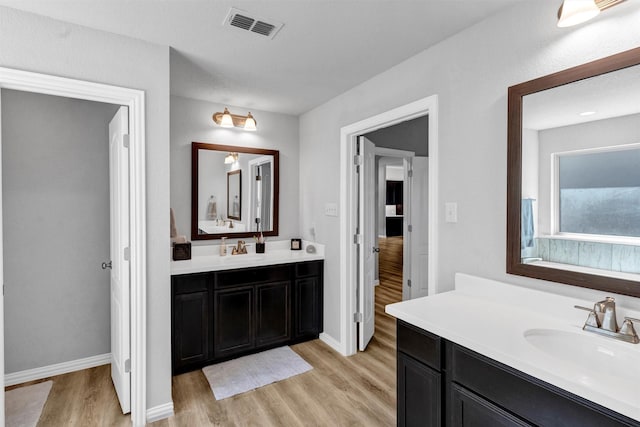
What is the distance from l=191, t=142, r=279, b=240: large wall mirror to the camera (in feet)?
11.1

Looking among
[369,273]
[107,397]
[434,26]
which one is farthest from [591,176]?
[107,397]

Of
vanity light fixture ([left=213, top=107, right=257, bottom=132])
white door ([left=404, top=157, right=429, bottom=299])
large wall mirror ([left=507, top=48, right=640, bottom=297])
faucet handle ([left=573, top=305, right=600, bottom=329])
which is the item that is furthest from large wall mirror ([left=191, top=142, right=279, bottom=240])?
faucet handle ([left=573, top=305, right=600, bottom=329])

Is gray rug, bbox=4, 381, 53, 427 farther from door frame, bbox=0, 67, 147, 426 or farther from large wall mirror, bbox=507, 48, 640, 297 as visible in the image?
large wall mirror, bbox=507, 48, 640, 297

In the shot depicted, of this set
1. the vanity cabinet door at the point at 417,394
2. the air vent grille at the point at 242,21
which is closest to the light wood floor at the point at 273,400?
the vanity cabinet door at the point at 417,394

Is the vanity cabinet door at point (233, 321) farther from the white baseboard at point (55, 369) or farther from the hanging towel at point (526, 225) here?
the hanging towel at point (526, 225)

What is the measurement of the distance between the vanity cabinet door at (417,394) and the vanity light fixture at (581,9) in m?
1.62

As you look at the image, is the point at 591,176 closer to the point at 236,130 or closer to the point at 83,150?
the point at 236,130

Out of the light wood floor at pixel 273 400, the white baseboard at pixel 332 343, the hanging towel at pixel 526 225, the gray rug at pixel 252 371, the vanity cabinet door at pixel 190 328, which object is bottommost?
the light wood floor at pixel 273 400

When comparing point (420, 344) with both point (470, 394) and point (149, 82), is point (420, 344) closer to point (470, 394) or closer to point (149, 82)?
point (470, 394)

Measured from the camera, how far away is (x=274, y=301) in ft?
10.6

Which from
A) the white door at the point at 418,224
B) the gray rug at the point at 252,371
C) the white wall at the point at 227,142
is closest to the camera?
the gray rug at the point at 252,371

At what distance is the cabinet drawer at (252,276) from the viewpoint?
2.93m

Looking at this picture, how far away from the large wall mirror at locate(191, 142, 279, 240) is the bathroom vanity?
0.32 m

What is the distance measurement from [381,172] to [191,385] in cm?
602
